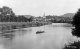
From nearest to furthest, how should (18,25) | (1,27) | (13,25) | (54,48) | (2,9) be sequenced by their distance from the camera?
(54,48) < (1,27) < (13,25) < (18,25) < (2,9)

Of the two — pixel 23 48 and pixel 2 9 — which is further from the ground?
pixel 2 9

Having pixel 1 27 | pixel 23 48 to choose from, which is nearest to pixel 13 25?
pixel 1 27

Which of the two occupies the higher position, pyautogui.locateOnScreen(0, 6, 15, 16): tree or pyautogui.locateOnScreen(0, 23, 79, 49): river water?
pyautogui.locateOnScreen(0, 6, 15, 16): tree

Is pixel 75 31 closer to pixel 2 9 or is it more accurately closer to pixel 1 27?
pixel 1 27

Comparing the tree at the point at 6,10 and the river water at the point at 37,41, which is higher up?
the tree at the point at 6,10

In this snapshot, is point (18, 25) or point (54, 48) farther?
point (18, 25)

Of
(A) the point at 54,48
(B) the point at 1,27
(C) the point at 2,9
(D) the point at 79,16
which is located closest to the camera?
(D) the point at 79,16

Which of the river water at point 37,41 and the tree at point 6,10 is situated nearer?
the river water at point 37,41

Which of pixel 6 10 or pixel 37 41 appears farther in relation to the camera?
pixel 6 10

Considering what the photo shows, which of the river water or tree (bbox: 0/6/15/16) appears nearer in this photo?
the river water

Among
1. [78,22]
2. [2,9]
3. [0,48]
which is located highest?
[2,9]

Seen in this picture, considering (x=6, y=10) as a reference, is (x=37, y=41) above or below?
below
